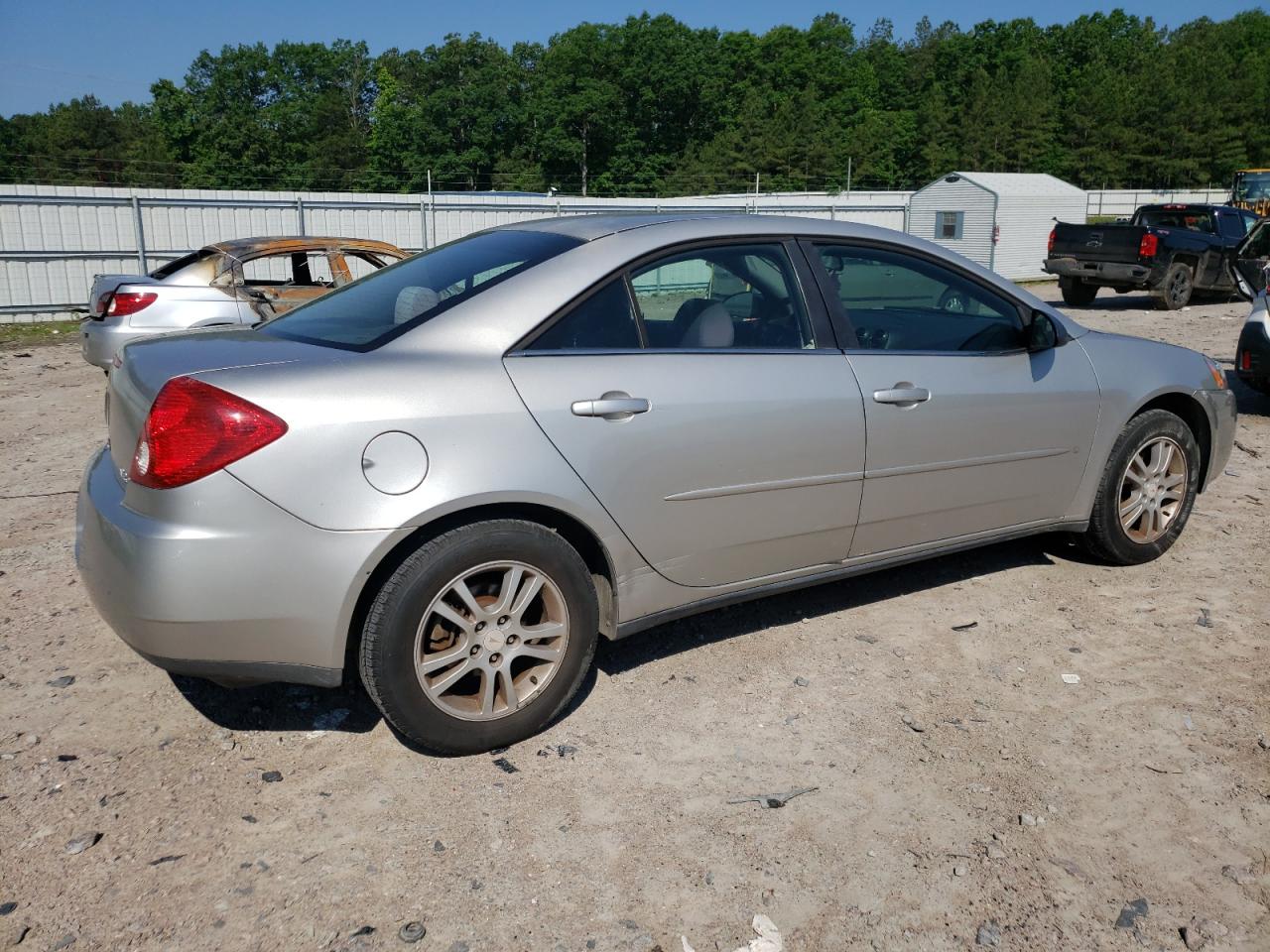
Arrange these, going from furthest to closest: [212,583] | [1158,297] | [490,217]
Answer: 1. [490,217]
2. [1158,297]
3. [212,583]

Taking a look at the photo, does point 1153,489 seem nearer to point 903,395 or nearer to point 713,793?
point 903,395

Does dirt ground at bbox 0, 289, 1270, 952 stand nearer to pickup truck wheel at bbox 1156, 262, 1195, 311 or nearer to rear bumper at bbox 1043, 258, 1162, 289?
rear bumper at bbox 1043, 258, 1162, 289

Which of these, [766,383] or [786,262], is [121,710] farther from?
[786,262]

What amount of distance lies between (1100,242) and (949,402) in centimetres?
1512

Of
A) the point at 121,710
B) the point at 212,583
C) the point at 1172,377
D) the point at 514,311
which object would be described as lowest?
the point at 121,710

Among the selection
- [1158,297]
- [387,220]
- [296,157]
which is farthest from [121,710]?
[296,157]

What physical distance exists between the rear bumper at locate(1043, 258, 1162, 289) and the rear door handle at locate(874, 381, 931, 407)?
1505 centimetres

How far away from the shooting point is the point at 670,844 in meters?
2.82

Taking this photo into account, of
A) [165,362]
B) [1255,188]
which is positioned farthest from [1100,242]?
[1255,188]

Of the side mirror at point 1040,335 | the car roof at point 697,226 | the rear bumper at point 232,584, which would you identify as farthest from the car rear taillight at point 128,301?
the side mirror at point 1040,335

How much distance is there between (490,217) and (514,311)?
667 inches

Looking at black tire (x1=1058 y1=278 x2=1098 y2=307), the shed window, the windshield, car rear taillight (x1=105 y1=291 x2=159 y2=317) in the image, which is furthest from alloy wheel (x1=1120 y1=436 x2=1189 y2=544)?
the windshield

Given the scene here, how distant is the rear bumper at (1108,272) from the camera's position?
17.0 meters

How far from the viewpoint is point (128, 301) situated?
9.16m
